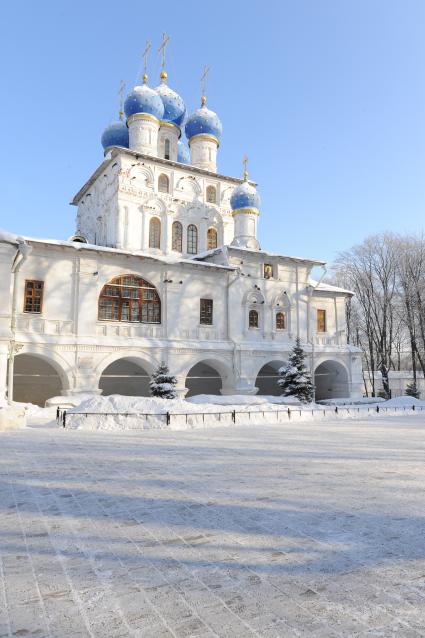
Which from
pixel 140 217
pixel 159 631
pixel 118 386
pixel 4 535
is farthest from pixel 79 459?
pixel 140 217

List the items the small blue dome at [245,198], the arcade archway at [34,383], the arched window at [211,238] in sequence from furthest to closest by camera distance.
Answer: the arched window at [211,238] → the small blue dome at [245,198] → the arcade archway at [34,383]

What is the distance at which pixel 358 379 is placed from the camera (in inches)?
1057

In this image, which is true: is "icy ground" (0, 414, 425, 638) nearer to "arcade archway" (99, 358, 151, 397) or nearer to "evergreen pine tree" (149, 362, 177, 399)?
"evergreen pine tree" (149, 362, 177, 399)

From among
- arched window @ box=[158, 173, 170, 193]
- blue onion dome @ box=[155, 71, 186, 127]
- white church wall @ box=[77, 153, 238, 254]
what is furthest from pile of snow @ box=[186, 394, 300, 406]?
blue onion dome @ box=[155, 71, 186, 127]

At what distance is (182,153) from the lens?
34.9m

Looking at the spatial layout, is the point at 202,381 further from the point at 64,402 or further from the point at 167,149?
the point at 167,149

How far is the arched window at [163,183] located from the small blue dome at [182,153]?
570 centimetres

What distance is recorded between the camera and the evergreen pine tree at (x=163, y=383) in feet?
62.8

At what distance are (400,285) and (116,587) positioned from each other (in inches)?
1265

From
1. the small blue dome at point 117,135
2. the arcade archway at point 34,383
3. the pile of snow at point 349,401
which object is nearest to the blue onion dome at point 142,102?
the small blue dome at point 117,135

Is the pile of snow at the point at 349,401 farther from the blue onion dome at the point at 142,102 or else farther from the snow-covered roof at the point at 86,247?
the blue onion dome at the point at 142,102

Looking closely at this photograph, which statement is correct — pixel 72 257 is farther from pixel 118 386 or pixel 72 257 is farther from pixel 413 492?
pixel 413 492

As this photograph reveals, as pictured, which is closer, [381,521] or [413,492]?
[381,521]

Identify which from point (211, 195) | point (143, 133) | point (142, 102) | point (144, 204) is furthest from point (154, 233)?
point (142, 102)
